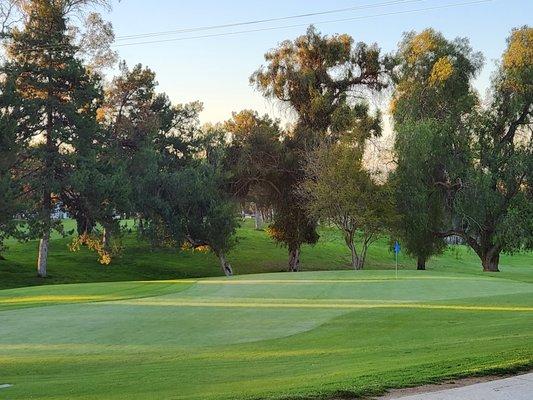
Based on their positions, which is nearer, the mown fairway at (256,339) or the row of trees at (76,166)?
the mown fairway at (256,339)

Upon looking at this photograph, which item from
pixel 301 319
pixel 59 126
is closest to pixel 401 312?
pixel 301 319

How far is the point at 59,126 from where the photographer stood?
44000 mm

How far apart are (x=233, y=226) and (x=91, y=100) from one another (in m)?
13.5

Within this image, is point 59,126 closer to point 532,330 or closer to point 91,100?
point 91,100

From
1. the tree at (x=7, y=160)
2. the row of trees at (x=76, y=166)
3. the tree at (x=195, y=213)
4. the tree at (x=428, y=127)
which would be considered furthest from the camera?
the tree at (x=195, y=213)

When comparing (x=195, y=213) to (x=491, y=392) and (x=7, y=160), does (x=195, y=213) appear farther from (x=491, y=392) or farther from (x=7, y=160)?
(x=491, y=392)

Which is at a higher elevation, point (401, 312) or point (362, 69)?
point (362, 69)

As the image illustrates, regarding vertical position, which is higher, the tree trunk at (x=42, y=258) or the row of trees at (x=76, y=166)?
the row of trees at (x=76, y=166)

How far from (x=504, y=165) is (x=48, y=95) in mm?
31373

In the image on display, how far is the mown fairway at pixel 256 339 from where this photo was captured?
8.81m

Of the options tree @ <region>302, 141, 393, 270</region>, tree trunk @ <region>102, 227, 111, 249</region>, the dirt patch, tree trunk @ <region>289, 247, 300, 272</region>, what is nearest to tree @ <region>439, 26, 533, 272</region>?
tree @ <region>302, 141, 393, 270</region>

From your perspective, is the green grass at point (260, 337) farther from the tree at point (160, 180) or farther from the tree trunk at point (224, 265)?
the tree trunk at point (224, 265)

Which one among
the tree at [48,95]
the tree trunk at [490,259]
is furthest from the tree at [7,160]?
the tree trunk at [490,259]

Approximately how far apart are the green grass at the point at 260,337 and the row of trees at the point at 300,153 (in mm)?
15929
